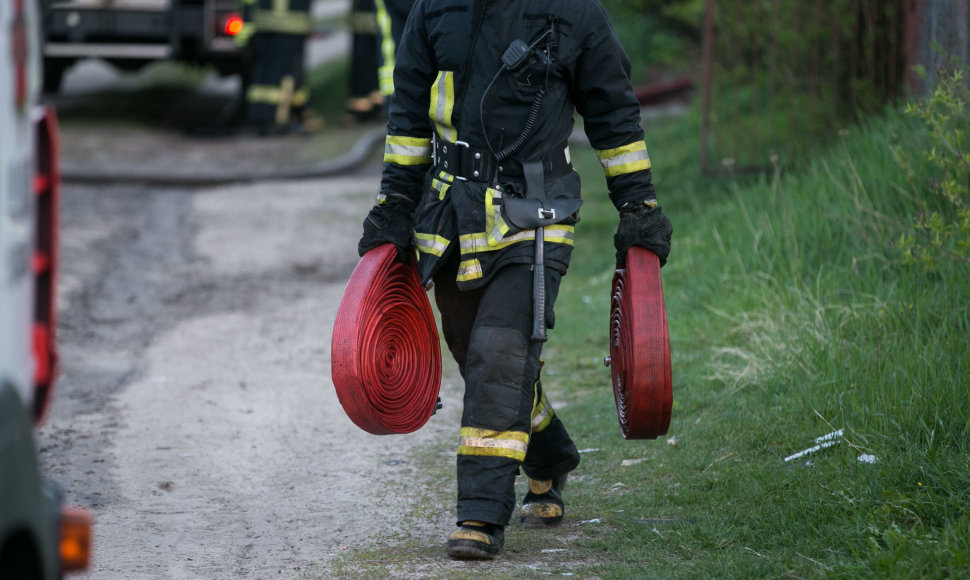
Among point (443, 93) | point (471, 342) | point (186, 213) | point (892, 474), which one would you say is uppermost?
point (443, 93)

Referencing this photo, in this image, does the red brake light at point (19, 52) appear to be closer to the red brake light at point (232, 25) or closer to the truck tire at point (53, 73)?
the red brake light at point (232, 25)

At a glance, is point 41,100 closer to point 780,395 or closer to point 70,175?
point 70,175

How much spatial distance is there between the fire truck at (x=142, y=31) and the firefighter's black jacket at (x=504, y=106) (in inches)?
332

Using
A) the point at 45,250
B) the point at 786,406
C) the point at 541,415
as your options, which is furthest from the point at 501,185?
the point at 45,250

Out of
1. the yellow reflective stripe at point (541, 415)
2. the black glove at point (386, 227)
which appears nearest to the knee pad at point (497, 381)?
the yellow reflective stripe at point (541, 415)

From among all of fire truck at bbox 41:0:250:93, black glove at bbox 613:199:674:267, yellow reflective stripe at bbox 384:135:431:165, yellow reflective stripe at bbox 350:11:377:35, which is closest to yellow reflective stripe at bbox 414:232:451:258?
yellow reflective stripe at bbox 384:135:431:165

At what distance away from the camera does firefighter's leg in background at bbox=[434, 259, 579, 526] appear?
146 inches

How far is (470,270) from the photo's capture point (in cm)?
379

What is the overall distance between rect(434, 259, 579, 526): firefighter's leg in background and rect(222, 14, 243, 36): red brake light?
8951 millimetres

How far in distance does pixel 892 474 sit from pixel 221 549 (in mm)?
2098

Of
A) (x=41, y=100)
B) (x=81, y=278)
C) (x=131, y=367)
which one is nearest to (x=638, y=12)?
(x=41, y=100)

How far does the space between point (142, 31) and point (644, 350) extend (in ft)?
30.7

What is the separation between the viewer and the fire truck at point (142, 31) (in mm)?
11703

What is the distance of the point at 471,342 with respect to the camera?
3.80 metres
